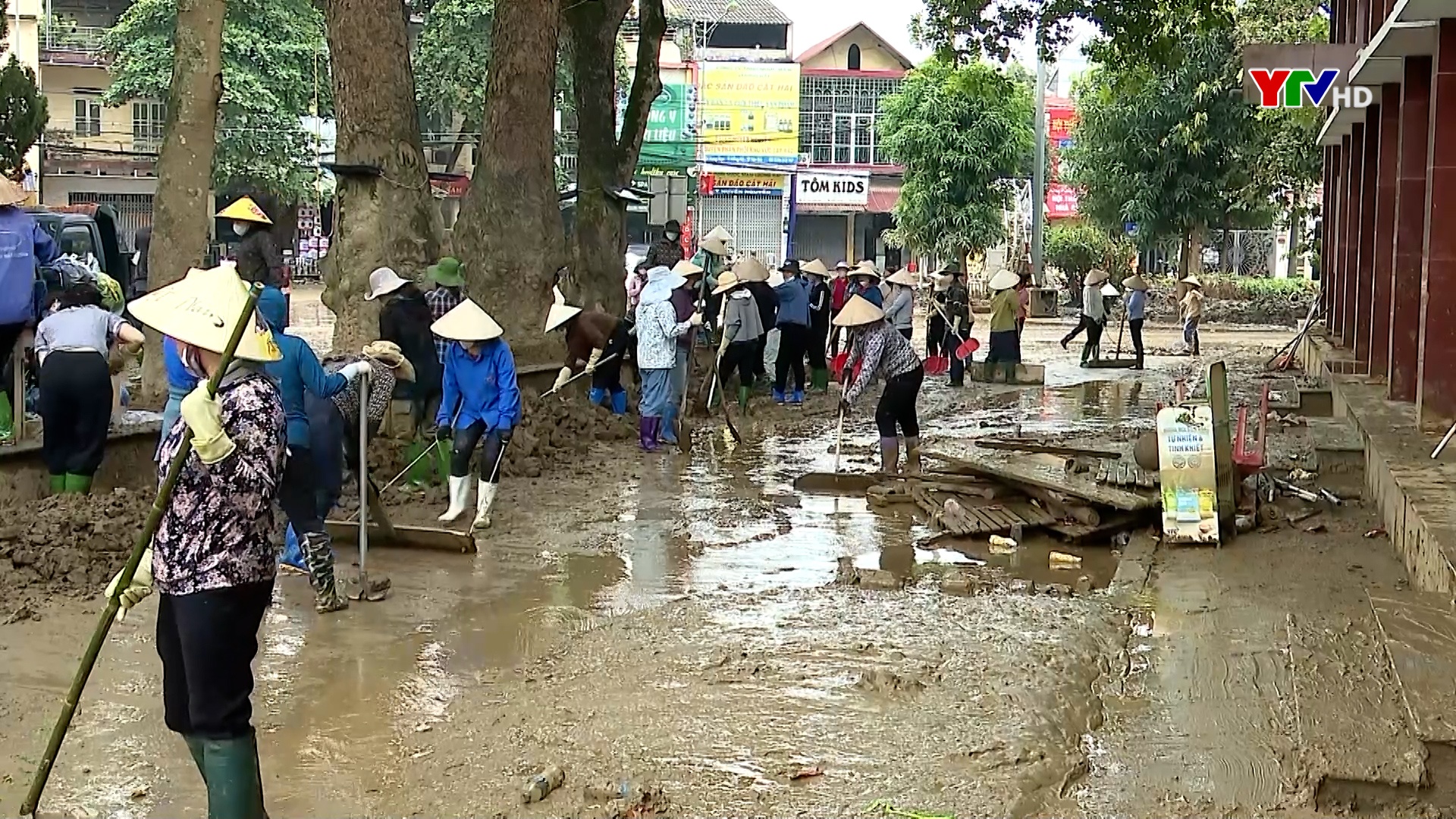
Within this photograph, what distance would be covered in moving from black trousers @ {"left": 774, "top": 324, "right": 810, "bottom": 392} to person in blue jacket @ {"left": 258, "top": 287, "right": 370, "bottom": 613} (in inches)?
418

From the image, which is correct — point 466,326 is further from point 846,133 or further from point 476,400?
point 846,133

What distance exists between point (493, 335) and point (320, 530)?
A: 2.17m

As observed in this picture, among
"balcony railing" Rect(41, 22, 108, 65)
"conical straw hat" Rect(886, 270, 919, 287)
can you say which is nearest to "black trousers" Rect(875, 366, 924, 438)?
"conical straw hat" Rect(886, 270, 919, 287)

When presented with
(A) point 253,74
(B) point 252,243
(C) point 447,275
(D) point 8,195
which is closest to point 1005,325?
(C) point 447,275

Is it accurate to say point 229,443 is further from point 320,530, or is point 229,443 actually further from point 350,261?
point 350,261

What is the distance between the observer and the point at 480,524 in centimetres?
1034

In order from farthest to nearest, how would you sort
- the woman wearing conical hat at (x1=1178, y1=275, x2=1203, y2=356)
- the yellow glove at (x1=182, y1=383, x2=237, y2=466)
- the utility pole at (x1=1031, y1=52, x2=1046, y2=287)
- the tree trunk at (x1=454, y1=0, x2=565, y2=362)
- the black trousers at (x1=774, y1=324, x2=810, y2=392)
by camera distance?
1. the utility pole at (x1=1031, y1=52, x2=1046, y2=287)
2. the woman wearing conical hat at (x1=1178, y1=275, x2=1203, y2=356)
3. the black trousers at (x1=774, y1=324, x2=810, y2=392)
4. the tree trunk at (x1=454, y1=0, x2=565, y2=362)
5. the yellow glove at (x1=182, y1=383, x2=237, y2=466)

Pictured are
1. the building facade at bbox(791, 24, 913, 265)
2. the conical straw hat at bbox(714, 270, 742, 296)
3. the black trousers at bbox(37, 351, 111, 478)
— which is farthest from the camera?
the building facade at bbox(791, 24, 913, 265)

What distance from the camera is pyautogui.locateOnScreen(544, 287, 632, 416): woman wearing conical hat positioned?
48.4 feet

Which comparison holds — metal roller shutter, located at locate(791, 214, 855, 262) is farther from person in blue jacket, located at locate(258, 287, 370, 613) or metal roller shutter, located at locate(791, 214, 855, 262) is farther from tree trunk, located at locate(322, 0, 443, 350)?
person in blue jacket, located at locate(258, 287, 370, 613)

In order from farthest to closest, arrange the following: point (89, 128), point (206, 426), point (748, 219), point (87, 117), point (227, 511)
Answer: point (748, 219), point (87, 117), point (89, 128), point (227, 511), point (206, 426)

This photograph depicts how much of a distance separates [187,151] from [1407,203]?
9.85 m

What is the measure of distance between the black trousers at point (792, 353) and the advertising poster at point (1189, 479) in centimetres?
906

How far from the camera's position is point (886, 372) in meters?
12.4
